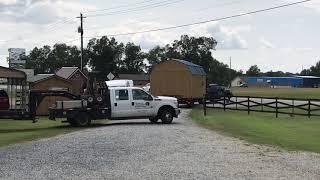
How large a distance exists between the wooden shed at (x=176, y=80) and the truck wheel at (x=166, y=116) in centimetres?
1737

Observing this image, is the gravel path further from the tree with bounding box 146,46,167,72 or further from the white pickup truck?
the tree with bounding box 146,46,167,72

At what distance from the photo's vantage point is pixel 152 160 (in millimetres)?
14781

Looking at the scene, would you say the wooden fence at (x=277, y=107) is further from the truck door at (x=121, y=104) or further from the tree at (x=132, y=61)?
the tree at (x=132, y=61)

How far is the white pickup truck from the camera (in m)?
29.6

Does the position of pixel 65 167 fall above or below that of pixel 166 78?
below

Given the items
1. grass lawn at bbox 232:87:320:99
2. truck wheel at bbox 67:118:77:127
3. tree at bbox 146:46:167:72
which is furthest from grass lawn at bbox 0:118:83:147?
tree at bbox 146:46:167:72

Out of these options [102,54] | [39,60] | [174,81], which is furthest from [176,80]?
[39,60]

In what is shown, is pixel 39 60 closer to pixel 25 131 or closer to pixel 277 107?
pixel 277 107

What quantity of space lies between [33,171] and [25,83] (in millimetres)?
17646

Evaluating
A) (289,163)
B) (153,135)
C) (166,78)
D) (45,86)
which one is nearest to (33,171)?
(289,163)

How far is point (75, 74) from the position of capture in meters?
51.6

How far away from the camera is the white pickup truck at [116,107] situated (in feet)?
97.1

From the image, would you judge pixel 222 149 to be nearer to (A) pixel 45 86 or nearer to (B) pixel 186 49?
(A) pixel 45 86

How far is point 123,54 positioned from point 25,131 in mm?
146384
